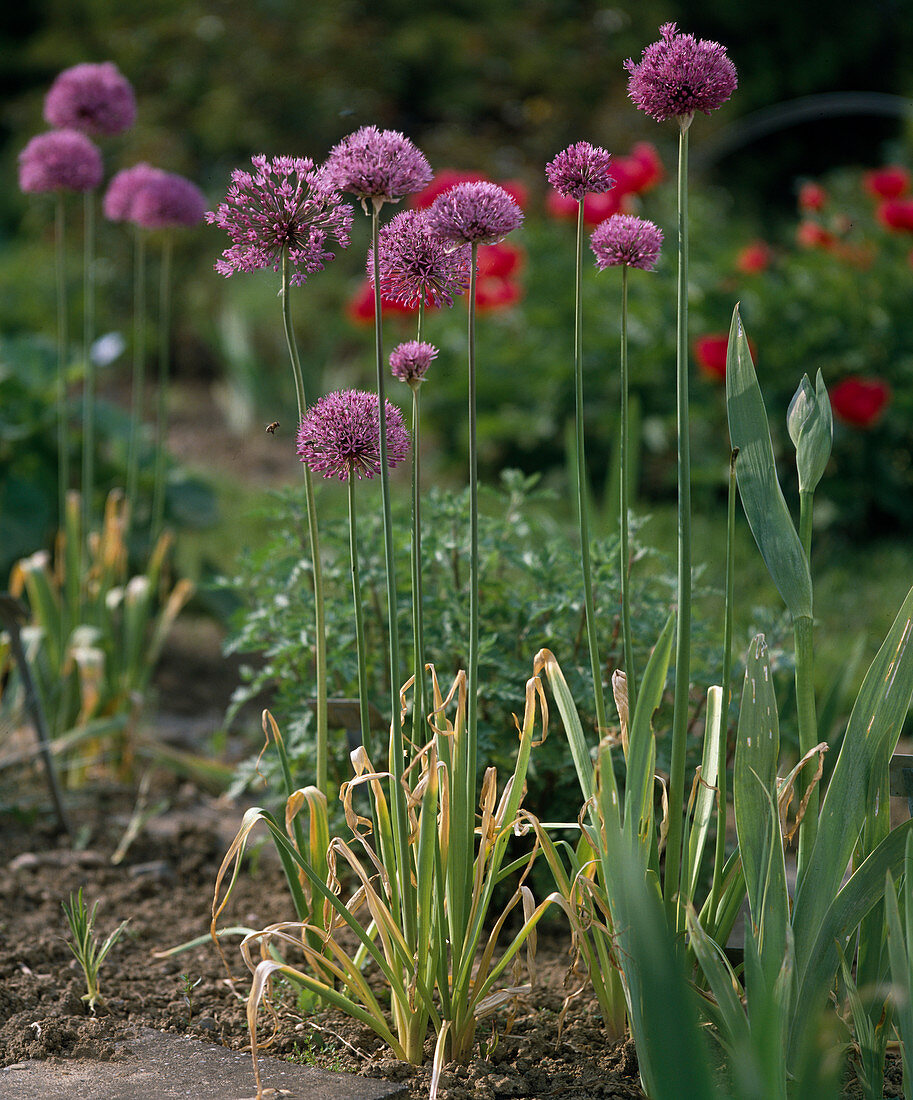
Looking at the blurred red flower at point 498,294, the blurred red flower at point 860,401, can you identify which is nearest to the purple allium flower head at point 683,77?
the blurred red flower at point 860,401

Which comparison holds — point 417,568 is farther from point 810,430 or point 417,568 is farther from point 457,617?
point 457,617

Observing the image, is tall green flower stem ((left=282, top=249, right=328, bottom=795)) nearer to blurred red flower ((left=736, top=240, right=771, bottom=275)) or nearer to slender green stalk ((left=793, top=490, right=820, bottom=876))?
slender green stalk ((left=793, top=490, right=820, bottom=876))

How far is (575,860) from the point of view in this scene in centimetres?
135

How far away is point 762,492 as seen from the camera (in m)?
1.29

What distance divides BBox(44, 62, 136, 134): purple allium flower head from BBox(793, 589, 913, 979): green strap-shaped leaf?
6.44ft

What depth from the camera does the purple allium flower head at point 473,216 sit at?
3.85ft

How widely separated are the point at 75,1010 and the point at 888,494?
3.66 m

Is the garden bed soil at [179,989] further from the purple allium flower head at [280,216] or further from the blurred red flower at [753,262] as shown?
the blurred red flower at [753,262]

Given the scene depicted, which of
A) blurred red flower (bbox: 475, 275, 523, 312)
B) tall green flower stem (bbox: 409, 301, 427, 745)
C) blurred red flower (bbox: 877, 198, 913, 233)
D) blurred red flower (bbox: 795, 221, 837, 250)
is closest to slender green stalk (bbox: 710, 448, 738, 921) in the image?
tall green flower stem (bbox: 409, 301, 427, 745)

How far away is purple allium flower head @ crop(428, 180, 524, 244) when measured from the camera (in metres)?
1.17

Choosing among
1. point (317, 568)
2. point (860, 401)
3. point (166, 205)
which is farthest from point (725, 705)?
point (860, 401)

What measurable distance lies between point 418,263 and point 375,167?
132 millimetres

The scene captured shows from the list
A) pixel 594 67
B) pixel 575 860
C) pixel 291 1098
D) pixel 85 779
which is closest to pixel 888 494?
pixel 85 779

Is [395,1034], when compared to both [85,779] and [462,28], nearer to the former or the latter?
[85,779]
